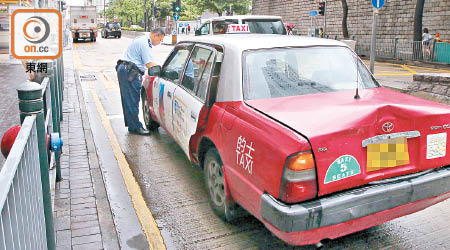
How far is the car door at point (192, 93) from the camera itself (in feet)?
14.0

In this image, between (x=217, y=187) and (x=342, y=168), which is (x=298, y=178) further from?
(x=217, y=187)

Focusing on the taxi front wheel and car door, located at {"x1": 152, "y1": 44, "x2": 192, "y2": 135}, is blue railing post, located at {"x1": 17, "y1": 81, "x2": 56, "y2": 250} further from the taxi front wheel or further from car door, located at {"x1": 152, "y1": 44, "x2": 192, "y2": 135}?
car door, located at {"x1": 152, "y1": 44, "x2": 192, "y2": 135}

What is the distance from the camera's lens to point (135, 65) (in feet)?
21.3

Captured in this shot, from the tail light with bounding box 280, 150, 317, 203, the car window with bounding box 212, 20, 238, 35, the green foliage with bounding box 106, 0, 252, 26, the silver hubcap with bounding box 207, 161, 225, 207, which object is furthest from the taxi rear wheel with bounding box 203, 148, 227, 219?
the green foliage with bounding box 106, 0, 252, 26

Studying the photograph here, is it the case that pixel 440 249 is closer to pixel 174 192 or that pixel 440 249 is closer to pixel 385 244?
pixel 385 244

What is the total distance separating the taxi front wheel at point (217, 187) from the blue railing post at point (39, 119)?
4.57 feet

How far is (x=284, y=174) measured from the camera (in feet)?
9.25

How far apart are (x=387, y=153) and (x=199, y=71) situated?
7.07 ft

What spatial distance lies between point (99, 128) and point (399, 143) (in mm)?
5367

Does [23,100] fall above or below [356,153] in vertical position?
above

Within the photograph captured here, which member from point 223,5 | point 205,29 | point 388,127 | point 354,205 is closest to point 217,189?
point 354,205

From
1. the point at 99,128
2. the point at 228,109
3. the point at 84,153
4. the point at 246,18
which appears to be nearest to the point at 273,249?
the point at 228,109

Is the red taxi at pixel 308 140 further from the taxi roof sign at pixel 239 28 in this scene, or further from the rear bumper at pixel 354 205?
the taxi roof sign at pixel 239 28

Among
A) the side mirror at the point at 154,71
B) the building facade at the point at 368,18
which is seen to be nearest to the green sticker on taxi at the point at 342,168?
the side mirror at the point at 154,71
